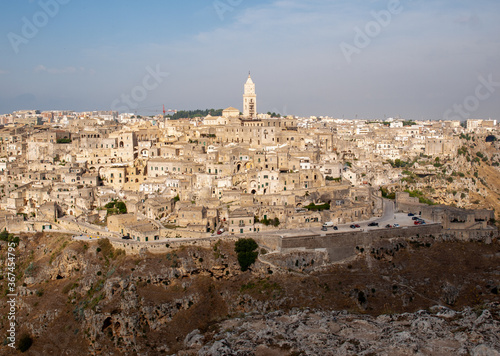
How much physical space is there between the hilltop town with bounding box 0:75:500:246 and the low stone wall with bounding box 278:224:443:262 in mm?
2413

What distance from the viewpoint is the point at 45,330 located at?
30.7 meters

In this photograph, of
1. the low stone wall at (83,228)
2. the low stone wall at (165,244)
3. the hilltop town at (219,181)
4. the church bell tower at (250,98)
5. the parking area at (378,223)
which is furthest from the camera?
the church bell tower at (250,98)

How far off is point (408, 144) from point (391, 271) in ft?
117

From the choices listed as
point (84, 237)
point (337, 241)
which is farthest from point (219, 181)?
point (337, 241)

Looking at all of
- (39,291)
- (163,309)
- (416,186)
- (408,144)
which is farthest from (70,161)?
(408,144)

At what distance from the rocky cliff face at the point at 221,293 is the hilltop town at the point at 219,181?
8.48 feet

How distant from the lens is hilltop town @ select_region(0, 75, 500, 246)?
34.5 meters

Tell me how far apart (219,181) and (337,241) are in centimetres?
1076

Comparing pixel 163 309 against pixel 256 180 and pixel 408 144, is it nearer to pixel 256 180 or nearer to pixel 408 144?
pixel 256 180

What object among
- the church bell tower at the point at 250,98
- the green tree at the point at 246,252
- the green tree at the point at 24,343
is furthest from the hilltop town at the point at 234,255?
the church bell tower at the point at 250,98

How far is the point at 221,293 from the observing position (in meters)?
29.6

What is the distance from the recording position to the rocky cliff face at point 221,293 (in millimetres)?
25094

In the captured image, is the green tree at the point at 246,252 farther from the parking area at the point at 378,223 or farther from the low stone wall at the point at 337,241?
the parking area at the point at 378,223

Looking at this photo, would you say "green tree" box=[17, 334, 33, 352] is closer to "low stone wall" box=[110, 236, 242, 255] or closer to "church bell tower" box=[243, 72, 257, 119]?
"low stone wall" box=[110, 236, 242, 255]
